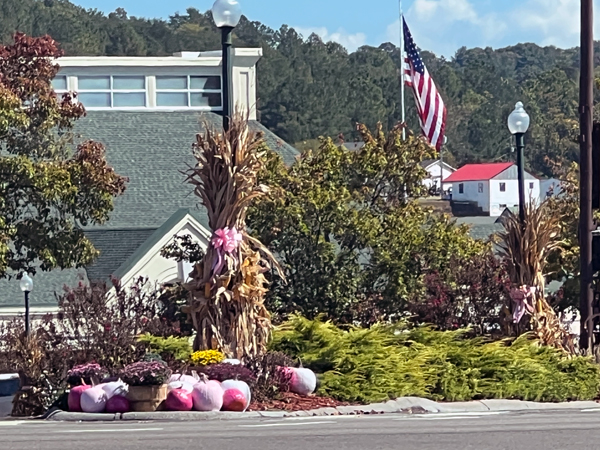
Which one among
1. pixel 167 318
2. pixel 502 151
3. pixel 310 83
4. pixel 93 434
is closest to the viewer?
pixel 93 434

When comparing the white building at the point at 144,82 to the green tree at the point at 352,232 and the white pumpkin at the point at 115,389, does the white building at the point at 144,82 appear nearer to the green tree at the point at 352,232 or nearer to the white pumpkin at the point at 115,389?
the green tree at the point at 352,232

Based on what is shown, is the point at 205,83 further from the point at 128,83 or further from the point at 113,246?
the point at 113,246

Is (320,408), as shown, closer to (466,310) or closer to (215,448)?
(215,448)

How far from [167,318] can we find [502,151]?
116 metres

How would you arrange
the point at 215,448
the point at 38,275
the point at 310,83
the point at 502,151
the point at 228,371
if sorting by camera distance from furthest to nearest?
the point at 502,151 < the point at 310,83 < the point at 38,275 < the point at 228,371 < the point at 215,448

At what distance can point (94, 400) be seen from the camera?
13.8 meters

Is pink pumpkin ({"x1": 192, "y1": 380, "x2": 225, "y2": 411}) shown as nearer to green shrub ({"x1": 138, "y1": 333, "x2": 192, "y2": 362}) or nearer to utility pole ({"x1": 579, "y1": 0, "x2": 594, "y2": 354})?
green shrub ({"x1": 138, "y1": 333, "x2": 192, "y2": 362})

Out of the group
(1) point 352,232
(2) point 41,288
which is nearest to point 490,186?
(2) point 41,288

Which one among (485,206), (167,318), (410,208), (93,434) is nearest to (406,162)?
(410,208)

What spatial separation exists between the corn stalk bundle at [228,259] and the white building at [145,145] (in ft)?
54.6

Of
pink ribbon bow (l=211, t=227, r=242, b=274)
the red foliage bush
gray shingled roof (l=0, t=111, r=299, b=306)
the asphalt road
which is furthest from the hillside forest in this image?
the asphalt road

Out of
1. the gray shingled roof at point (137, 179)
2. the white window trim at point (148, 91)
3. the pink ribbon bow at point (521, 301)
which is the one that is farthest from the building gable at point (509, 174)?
the pink ribbon bow at point (521, 301)

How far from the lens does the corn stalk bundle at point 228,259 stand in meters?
15.7

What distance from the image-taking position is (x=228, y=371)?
14.4 meters
